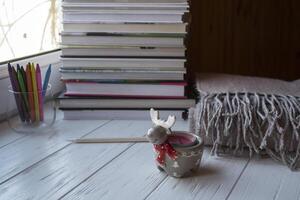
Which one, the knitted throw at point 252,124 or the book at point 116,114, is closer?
the knitted throw at point 252,124

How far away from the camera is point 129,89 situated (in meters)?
0.94

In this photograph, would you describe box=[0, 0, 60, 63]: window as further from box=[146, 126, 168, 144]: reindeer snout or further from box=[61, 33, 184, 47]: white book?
box=[146, 126, 168, 144]: reindeer snout

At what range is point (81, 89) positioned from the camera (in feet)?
3.10

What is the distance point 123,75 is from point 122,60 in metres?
0.03

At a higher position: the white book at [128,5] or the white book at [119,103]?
the white book at [128,5]

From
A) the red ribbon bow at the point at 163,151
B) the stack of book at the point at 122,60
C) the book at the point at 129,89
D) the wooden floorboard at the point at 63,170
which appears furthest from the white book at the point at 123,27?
the red ribbon bow at the point at 163,151

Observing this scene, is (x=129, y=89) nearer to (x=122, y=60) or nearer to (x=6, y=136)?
(x=122, y=60)

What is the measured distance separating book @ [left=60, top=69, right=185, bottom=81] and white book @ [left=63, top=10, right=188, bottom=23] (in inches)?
4.1

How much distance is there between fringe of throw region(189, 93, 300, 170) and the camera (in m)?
0.73

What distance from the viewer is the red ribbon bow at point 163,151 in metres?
0.67

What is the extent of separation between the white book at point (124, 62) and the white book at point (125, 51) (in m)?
0.01

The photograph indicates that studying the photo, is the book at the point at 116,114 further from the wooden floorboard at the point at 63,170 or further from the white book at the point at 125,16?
the white book at the point at 125,16

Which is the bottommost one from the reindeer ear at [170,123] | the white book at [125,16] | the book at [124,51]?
the reindeer ear at [170,123]

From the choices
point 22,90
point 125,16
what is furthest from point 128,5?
point 22,90
